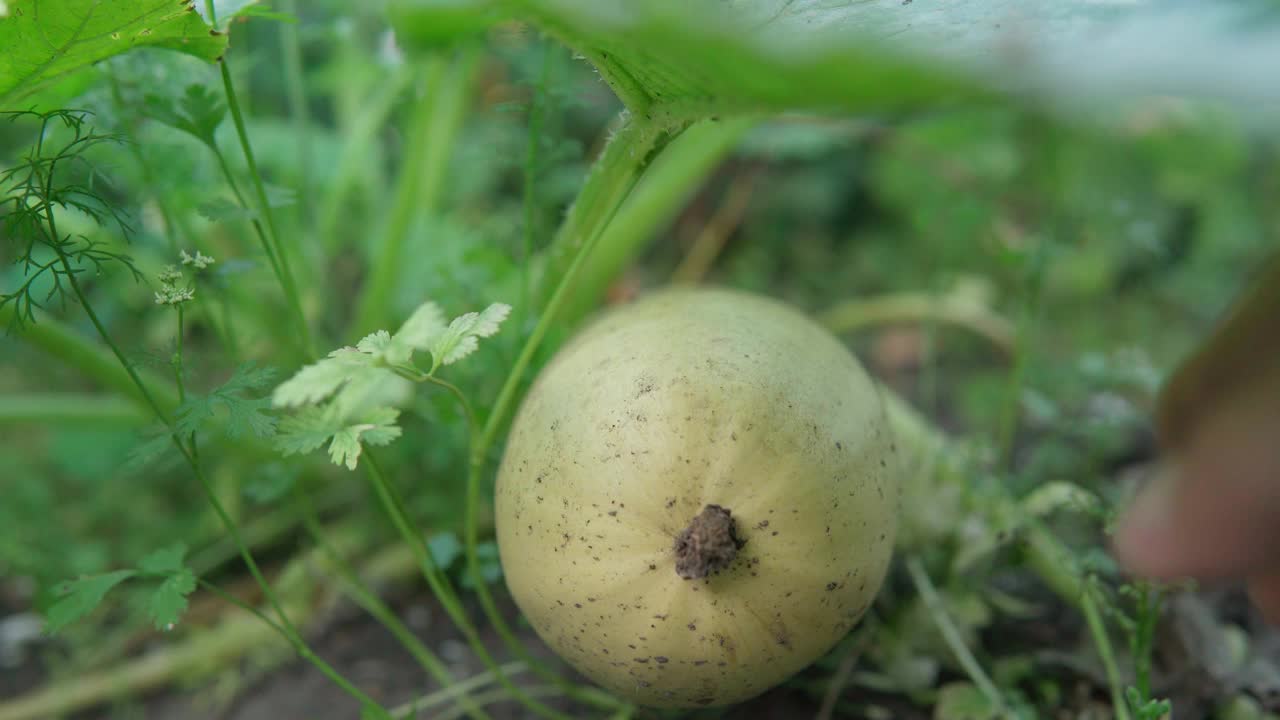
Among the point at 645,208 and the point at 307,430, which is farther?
the point at 645,208

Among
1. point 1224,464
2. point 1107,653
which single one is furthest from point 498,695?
point 1224,464

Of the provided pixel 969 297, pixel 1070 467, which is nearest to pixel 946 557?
pixel 1070 467

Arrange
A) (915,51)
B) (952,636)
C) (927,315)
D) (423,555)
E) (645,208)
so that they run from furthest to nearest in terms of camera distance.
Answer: (927,315) < (645,208) < (952,636) < (423,555) < (915,51)

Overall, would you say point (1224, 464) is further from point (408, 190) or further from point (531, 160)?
point (408, 190)

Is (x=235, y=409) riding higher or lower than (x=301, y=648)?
higher

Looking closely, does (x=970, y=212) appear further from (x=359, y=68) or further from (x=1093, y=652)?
(x=359, y=68)
